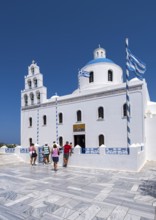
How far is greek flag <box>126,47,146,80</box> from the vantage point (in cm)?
1401

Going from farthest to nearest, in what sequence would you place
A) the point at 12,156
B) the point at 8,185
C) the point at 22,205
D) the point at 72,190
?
the point at 12,156 < the point at 8,185 < the point at 72,190 < the point at 22,205

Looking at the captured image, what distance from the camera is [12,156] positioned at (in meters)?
16.3

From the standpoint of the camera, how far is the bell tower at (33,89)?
23.0 meters

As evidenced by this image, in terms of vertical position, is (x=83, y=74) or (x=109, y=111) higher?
(x=83, y=74)

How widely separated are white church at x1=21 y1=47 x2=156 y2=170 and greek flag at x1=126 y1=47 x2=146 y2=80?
4.89ft

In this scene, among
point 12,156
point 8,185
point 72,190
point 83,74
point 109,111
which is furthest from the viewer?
point 83,74

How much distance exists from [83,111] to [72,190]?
13.1 m

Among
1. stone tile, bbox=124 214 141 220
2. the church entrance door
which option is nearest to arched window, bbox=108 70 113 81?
the church entrance door

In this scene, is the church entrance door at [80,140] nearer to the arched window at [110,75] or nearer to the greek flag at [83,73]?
the greek flag at [83,73]

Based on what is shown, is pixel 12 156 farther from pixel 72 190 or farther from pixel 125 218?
pixel 125 218

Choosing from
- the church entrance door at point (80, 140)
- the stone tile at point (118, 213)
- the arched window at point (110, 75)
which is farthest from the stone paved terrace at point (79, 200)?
the arched window at point (110, 75)

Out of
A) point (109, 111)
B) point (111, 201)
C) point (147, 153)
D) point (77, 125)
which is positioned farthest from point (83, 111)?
point (111, 201)

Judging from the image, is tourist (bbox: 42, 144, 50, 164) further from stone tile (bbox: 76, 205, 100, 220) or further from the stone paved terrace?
stone tile (bbox: 76, 205, 100, 220)

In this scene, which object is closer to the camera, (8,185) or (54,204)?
(54,204)
